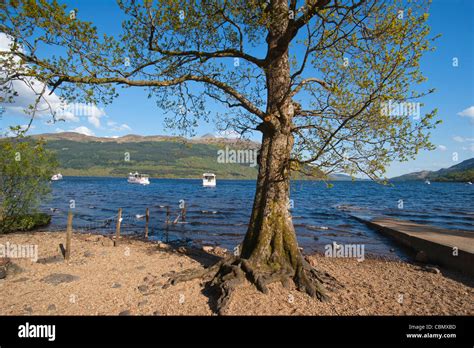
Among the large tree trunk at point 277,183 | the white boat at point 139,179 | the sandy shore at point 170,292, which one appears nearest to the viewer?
the sandy shore at point 170,292

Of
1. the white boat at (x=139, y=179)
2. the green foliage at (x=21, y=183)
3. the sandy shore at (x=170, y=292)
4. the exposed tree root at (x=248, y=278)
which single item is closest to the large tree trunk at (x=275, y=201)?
the exposed tree root at (x=248, y=278)

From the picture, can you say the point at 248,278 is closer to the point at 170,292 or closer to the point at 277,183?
the point at 170,292

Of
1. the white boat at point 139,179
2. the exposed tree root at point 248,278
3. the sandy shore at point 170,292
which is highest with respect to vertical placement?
the white boat at point 139,179

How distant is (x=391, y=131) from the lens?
9.34 m

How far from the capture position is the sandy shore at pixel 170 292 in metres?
8.40

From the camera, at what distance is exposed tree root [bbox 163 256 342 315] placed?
9163 mm

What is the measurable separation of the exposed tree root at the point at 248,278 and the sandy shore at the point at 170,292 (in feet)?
0.80

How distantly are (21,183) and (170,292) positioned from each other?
16.8 m

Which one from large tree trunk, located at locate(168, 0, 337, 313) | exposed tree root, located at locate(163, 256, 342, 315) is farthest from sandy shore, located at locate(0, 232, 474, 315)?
large tree trunk, located at locate(168, 0, 337, 313)

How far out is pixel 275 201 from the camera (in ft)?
34.0

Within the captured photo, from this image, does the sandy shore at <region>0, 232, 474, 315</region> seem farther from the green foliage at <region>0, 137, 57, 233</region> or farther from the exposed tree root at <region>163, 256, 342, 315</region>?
the green foliage at <region>0, 137, 57, 233</region>

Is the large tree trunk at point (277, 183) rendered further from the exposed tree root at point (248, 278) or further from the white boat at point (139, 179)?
the white boat at point (139, 179)
